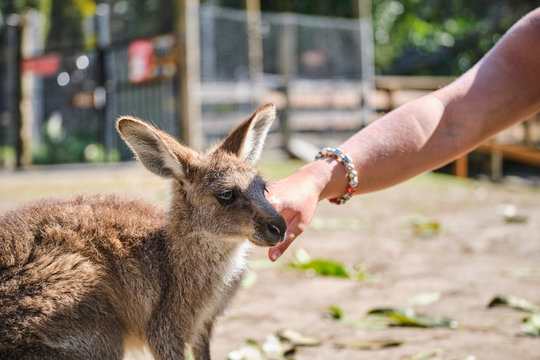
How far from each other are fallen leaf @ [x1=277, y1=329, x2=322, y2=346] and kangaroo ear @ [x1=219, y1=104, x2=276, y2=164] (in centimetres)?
100

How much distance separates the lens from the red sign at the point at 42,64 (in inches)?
488

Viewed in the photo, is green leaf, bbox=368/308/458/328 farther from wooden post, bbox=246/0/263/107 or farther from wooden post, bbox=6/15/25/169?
wooden post, bbox=6/15/25/169

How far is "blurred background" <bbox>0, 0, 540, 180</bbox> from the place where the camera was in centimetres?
1118

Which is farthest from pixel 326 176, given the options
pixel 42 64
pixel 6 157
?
pixel 6 157

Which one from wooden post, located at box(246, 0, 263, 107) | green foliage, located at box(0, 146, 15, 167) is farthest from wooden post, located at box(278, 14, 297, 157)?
green foliage, located at box(0, 146, 15, 167)

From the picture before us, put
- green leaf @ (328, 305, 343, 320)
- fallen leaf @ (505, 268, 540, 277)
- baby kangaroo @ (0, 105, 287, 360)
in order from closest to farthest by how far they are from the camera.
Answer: baby kangaroo @ (0, 105, 287, 360), green leaf @ (328, 305, 343, 320), fallen leaf @ (505, 268, 540, 277)

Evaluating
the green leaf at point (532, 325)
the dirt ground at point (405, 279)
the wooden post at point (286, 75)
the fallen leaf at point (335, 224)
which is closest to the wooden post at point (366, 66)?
the wooden post at point (286, 75)

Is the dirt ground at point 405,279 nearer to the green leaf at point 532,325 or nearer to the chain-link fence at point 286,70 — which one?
the green leaf at point 532,325

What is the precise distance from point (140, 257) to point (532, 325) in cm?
212

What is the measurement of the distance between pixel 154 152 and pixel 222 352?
119 cm

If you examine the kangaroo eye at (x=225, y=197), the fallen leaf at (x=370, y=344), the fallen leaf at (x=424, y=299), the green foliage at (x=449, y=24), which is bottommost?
the fallen leaf at (x=424, y=299)

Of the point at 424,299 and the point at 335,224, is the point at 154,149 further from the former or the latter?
the point at 335,224

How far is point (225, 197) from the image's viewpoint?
2.75m

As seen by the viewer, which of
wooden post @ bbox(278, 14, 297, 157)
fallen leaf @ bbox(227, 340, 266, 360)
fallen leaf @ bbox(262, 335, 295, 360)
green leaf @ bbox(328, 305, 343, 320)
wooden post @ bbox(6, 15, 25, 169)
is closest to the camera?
fallen leaf @ bbox(227, 340, 266, 360)
